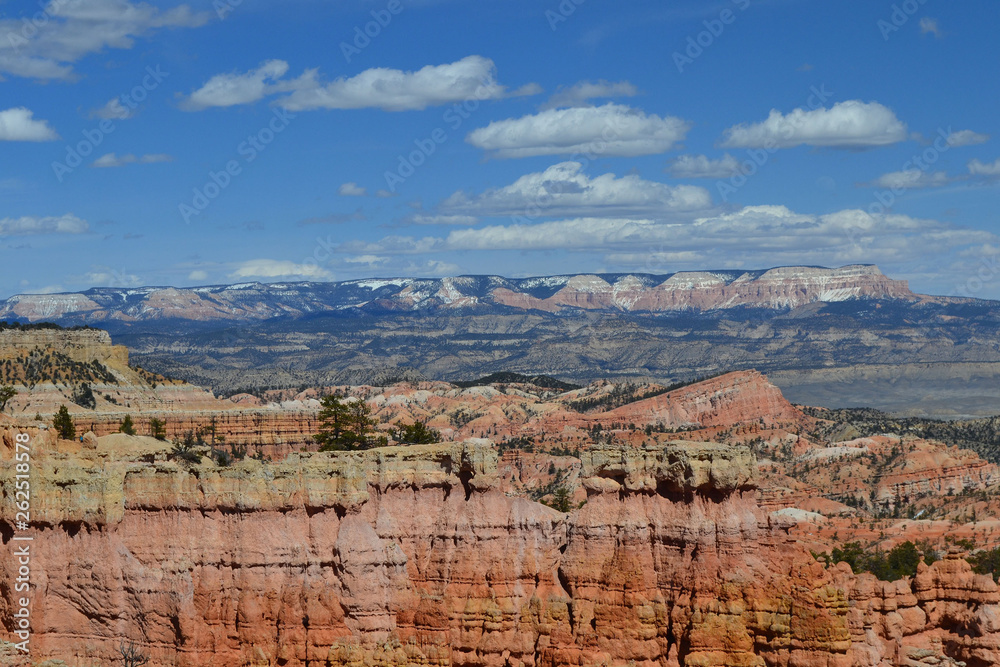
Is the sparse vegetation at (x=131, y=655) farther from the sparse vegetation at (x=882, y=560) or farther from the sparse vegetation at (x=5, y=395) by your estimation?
the sparse vegetation at (x=5, y=395)

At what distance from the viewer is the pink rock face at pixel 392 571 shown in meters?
46.7

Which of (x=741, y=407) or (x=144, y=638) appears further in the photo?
(x=741, y=407)

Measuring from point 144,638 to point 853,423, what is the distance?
14157 centimetres

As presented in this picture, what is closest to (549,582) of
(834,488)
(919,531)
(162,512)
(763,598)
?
(763,598)

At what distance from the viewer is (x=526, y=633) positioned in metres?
48.0

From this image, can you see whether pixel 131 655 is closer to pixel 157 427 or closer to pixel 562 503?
pixel 562 503

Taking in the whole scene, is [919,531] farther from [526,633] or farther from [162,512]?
[162,512]

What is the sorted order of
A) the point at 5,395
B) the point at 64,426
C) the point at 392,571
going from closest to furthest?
the point at 392,571, the point at 64,426, the point at 5,395

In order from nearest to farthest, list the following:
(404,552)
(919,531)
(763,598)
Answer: (763,598) → (404,552) → (919,531)

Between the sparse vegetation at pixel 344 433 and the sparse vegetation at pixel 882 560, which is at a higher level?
the sparse vegetation at pixel 344 433

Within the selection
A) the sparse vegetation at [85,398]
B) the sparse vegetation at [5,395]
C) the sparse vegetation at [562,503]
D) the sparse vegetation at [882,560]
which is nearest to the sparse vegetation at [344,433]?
the sparse vegetation at [562,503]

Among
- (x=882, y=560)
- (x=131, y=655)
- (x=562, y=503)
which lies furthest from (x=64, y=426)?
(x=882, y=560)

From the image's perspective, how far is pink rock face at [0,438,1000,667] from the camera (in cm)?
4666

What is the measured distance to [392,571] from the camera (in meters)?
49.3
